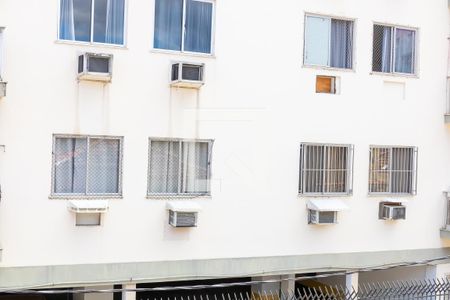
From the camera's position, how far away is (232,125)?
11.6 metres

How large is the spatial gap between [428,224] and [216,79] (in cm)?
546

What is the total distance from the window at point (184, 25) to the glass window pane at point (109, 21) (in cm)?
61

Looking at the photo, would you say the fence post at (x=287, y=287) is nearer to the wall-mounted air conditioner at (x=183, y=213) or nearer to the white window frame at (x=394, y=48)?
the wall-mounted air conditioner at (x=183, y=213)

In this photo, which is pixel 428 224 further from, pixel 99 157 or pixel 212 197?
pixel 99 157

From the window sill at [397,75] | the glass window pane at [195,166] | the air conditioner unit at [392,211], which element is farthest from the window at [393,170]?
the glass window pane at [195,166]

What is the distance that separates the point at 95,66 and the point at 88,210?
229cm

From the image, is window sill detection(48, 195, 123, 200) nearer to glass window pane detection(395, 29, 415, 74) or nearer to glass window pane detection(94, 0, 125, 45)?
glass window pane detection(94, 0, 125, 45)

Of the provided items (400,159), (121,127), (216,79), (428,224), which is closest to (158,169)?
(121,127)

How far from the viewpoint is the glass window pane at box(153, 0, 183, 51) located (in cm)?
1102

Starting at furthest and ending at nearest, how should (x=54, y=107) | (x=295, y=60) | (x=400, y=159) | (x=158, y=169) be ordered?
(x=400, y=159)
(x=295, y=60)
(x=158, y=169)
(x=54, y=107)

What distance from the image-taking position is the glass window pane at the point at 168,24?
11023 mm

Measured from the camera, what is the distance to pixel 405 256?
42.7 ft

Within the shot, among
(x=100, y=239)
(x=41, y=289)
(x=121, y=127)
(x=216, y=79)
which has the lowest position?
(x=41, y=289)

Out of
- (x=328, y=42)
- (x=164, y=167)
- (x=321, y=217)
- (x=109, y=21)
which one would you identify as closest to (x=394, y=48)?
(x=328, y=42)
